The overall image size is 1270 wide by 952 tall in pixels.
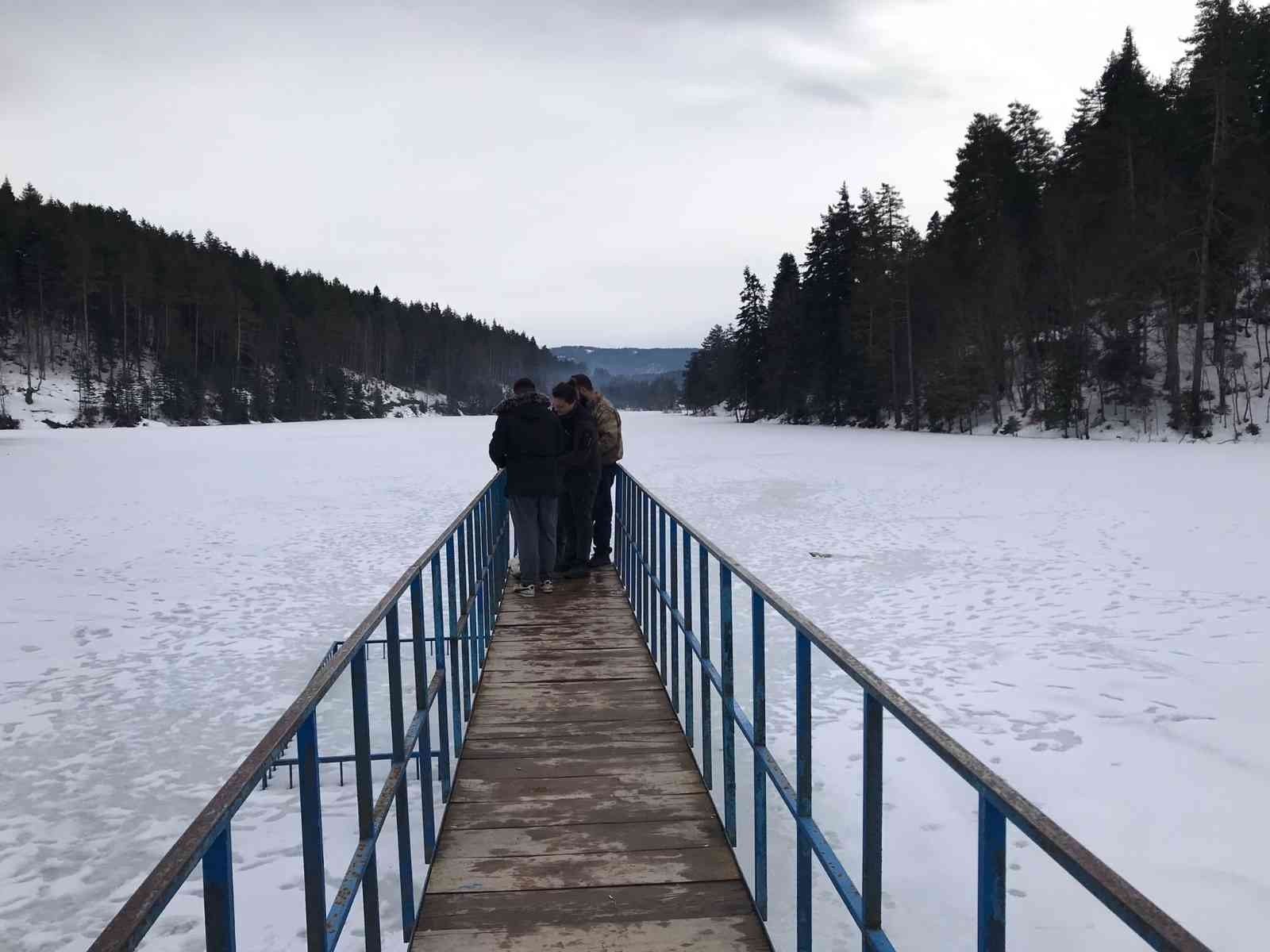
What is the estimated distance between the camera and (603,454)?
8.45 meters

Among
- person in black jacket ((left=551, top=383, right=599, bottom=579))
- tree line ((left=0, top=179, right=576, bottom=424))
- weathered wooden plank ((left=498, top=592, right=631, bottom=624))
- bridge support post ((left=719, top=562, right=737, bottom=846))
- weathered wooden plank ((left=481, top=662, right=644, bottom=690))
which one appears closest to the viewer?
bridge support post ((left=719, top=562, right=737, bottom=846))

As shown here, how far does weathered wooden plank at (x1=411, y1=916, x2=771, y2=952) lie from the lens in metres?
2.93

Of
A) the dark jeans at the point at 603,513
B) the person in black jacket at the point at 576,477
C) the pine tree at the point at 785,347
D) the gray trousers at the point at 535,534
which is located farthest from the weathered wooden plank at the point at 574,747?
the pine tree at the point at 785,347

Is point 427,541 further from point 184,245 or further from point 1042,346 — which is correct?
point 184,245

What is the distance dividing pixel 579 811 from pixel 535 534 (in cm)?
396

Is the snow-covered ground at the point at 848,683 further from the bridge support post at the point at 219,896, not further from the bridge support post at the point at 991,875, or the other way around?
the bridge support post at the point at 219,896

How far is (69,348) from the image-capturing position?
8788cm

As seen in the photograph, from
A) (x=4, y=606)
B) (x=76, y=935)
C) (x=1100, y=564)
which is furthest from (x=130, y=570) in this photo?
(x=1100, y=564)

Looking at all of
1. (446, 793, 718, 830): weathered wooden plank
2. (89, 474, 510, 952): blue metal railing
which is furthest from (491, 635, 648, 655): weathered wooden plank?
(446, 793, 718, 830): weathered wooden plank

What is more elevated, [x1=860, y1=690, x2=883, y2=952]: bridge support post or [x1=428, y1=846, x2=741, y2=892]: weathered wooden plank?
[x1=860, y1=690, x2=883, y2=952]: bridge support post

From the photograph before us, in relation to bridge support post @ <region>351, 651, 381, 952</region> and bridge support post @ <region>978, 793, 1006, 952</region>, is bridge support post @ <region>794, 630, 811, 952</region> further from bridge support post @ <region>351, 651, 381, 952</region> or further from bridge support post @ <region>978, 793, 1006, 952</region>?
bridge support post @ <region>351, 651, 381, 952</region>

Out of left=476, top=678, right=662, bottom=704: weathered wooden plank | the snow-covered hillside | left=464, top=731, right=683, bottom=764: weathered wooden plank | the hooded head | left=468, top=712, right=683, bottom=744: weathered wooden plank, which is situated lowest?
left=464, top=731, right=683, bottom=764: weathered wooden plank

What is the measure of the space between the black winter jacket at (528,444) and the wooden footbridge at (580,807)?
829 millimetres

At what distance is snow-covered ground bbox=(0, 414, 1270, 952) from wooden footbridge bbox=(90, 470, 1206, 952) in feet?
1.33
